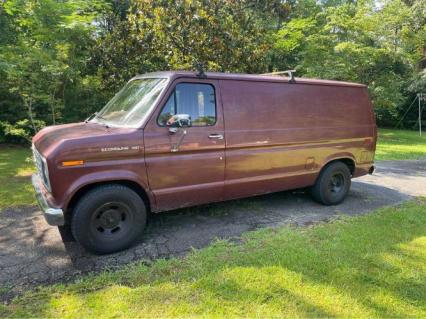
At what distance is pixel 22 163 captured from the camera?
960cm

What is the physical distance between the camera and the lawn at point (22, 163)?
6.41 m

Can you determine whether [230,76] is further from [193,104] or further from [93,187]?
[93,187]

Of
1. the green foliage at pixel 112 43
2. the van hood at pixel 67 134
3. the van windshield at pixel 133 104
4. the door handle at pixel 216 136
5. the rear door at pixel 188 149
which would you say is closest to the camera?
the van hood at pixel 67 134

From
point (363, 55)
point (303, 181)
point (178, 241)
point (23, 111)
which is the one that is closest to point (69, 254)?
point (178, 241)

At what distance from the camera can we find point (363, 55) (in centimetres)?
1636

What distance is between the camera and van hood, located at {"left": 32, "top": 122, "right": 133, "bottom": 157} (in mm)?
3909

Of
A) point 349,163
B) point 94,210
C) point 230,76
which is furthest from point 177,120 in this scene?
point 349,163

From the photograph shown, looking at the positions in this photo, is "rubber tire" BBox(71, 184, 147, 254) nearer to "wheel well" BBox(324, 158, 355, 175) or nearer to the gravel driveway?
the gravel driveway

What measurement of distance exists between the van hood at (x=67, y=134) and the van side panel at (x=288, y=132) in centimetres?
168

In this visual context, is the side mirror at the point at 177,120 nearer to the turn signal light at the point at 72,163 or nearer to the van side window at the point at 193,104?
the van side window at the point at 193,104

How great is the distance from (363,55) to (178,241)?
1533cm

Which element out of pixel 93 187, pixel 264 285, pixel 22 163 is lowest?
pixel 264 285

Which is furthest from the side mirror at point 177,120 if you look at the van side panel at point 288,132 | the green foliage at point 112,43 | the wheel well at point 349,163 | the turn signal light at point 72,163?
the green foliage at point 112,43

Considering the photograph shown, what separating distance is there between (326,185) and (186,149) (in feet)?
9.76
